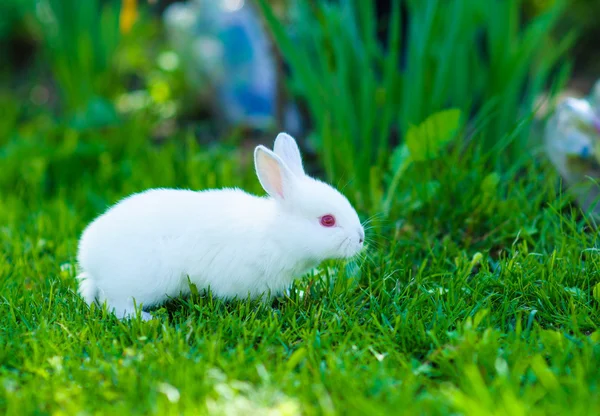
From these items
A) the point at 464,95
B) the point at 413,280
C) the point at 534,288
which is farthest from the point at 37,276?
the point at 464,95

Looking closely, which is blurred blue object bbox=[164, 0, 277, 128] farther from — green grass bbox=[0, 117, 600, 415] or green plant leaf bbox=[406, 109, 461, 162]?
green plant leaf bbox=[406, 109, 461, 162]

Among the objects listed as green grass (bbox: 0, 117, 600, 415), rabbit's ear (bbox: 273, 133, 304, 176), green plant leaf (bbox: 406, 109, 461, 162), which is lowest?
green grass (bbox: 0, 117, 600, 415)

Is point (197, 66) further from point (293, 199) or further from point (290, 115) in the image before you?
point (293, 199)

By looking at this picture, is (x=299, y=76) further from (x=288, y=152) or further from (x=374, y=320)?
(x=374, y=320)

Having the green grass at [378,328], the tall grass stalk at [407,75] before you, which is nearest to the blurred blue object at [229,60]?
the tall grass stalk at [407,75]

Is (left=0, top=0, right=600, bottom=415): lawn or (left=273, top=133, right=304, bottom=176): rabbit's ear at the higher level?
(left=273, top=133, right=304, bottom=176): rabbit's ear

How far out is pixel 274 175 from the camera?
2.22 m

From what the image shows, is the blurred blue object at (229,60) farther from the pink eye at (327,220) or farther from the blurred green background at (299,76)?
the pink eye at (327,220)

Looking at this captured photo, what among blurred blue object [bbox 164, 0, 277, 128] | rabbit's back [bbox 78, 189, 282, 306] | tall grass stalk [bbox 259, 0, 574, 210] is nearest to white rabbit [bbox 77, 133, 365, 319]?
rabbit's back [bbox 78, 189, 282, 306]

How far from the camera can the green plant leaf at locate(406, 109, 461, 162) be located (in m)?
2.76

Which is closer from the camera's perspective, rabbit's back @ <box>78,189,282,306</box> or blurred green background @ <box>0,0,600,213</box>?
rabbit's back @ <box>78,189,282,306</box>

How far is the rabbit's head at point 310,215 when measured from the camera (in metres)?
2.18

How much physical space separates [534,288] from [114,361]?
1270mm

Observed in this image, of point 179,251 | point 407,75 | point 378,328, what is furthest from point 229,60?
point 378,328
